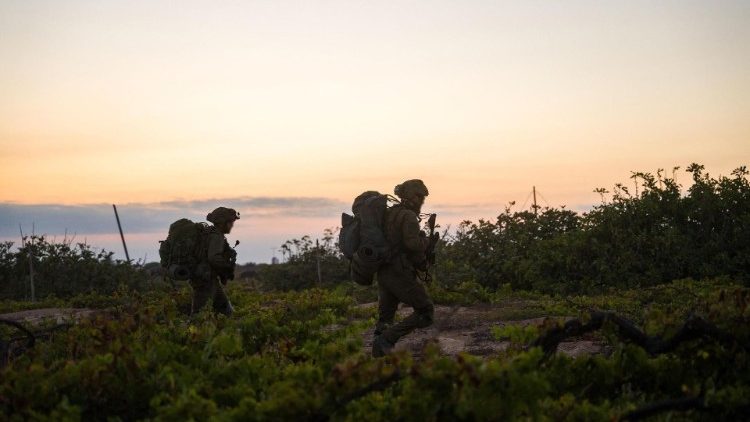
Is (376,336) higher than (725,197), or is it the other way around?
(725,197)

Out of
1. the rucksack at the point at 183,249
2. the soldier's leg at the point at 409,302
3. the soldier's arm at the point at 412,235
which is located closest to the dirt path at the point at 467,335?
the soldier's leg at the point at 409,302

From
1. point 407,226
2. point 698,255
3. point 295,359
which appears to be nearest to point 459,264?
point 698,255

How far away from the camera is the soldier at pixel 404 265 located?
8.17 m

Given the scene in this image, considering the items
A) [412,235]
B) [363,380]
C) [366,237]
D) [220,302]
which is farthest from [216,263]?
[363,380]

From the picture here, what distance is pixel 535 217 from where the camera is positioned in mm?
18094

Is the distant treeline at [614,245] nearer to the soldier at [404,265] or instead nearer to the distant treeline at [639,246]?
the distant treeline at [639,246]

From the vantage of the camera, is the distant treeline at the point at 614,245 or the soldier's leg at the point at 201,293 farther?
the distant treeline at the point at 614,245

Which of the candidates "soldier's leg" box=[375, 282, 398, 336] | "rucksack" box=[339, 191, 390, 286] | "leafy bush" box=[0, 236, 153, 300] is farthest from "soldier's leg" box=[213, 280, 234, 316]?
"leafy bush" box=[0, 236, 153, 300]

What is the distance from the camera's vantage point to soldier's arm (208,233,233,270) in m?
10.8

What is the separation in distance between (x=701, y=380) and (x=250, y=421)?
8.29 feet

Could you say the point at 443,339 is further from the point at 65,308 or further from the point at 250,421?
the point at 65,308

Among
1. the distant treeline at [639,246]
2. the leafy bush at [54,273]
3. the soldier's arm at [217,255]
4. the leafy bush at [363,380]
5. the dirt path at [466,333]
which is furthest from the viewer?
the leafy bush at [54,273]

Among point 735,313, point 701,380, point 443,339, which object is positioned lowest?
point 443,339

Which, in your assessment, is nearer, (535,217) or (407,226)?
(407,226)
